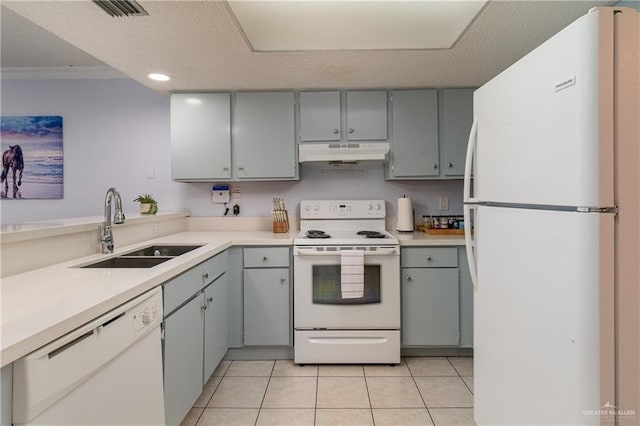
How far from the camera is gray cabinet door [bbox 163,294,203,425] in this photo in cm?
149

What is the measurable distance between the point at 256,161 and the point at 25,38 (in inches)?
78.5

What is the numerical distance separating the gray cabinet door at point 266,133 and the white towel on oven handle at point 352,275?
2.99 ft

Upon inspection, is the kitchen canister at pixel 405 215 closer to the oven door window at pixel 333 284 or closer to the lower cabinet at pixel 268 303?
the oven door window at pixel 333 284

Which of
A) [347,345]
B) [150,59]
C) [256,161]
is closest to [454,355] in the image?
[347,345]

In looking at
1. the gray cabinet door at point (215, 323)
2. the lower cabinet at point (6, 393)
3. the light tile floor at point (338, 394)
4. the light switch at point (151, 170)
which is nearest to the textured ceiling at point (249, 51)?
the light switch at point (151, 170)

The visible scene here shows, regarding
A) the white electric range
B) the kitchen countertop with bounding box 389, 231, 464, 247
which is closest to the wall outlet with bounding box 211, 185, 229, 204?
the white electric range

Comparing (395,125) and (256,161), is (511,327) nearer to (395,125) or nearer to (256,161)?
(395,125)

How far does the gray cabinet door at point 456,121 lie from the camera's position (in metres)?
2.78

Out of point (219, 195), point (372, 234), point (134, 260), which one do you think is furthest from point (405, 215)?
point (134, 260)

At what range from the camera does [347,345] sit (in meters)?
2.38

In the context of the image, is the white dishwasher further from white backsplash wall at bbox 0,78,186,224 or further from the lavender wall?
white backsplash wall at bbox 0,78,186,224

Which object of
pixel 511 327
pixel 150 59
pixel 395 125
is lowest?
pixel 511 327

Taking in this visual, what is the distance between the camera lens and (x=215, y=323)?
2.12 meters

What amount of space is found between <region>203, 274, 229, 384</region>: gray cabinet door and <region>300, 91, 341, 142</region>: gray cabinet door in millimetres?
1368
